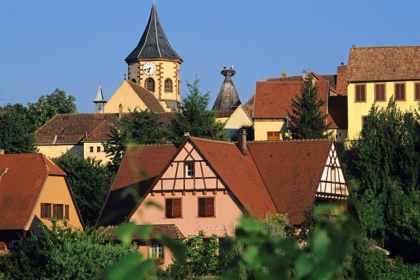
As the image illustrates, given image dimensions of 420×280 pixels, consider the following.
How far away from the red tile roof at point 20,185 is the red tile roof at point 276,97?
17620 millimetres

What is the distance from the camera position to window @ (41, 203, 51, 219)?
4538cm

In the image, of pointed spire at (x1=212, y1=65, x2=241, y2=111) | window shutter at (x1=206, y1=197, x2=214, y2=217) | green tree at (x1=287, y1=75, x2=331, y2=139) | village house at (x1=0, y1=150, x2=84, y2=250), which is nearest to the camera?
window shutter at (x1=206, y1=197, x2=214, y2=217)

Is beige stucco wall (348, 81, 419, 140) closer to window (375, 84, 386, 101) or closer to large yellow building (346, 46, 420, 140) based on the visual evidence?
large yellow building (346, 46, 420, 140)

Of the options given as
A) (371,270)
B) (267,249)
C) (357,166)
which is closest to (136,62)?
(357,166)

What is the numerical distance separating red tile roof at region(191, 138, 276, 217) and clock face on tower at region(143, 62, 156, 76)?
61393mm

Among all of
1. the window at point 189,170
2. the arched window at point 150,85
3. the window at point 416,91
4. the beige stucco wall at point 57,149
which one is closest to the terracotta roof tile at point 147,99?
the beige stucco wall at point 57,149

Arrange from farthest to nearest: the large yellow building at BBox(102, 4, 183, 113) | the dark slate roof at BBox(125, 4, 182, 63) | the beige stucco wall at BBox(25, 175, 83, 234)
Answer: the dark slate roof at BBox(125, 4, 182, 63) → the large yellow building at BBox(102, 4, 183, 113) → the beige stucco wall at BBox(25, 175, 83, 234)

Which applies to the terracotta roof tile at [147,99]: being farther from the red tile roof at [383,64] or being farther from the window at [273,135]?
the red tile roof at [383,64]

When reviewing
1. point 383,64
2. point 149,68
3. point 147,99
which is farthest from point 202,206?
point 149,68

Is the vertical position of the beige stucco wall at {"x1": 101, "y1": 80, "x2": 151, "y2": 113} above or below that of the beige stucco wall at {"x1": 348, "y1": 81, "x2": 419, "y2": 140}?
above

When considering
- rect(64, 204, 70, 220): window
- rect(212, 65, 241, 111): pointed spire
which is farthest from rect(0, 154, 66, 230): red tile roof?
rect(212, 65, 241, 111): pointed spire

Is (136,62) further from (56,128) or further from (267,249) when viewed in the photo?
(267,249)

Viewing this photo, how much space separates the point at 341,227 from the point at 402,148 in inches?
1842

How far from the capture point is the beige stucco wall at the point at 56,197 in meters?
45.1
